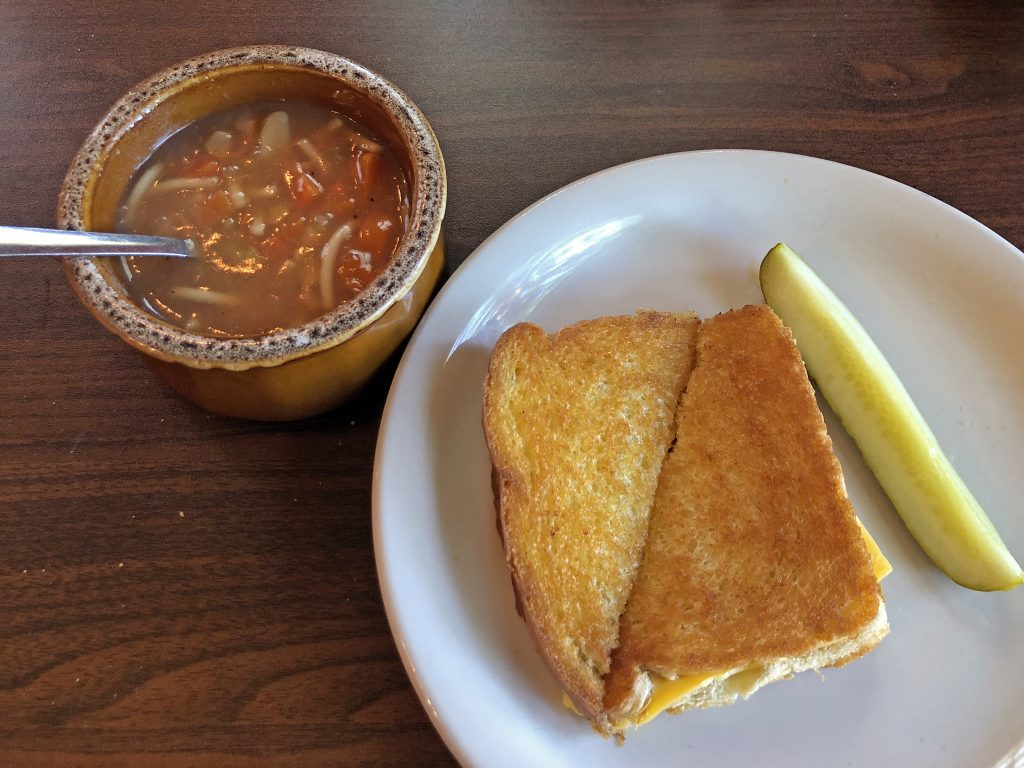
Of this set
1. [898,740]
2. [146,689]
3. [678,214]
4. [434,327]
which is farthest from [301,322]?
[898,740]

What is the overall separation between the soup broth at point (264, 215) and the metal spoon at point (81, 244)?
0.19 ft

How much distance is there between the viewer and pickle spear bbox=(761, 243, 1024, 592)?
141 centimetres

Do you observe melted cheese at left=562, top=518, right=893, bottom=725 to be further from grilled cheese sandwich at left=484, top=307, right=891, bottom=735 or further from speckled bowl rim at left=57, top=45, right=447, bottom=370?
speckled bowl rim at left=57, top=45, right=447, bottom=370

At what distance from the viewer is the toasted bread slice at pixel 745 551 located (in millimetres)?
1320

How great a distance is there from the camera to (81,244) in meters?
1.16

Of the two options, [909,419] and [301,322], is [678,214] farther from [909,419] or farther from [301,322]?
[301,322]

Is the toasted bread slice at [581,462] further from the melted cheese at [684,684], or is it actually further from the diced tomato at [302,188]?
the diced tomato at [302,188]

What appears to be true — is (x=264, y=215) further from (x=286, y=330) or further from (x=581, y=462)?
(x=581, y=462)

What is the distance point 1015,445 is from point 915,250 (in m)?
0.45

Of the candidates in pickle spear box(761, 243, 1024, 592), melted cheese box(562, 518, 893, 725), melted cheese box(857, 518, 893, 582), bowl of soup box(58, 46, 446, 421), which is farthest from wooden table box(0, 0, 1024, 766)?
melted cheese box(857, 518, 893, 582)

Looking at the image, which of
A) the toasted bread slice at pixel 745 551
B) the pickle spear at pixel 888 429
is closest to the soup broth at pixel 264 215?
the toasted bread slice at pixel 745 551

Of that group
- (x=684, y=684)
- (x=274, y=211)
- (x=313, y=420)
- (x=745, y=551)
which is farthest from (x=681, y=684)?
(x=274, y=211)

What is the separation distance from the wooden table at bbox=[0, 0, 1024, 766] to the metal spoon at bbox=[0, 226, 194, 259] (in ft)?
1.39

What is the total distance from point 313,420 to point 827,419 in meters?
1.07
